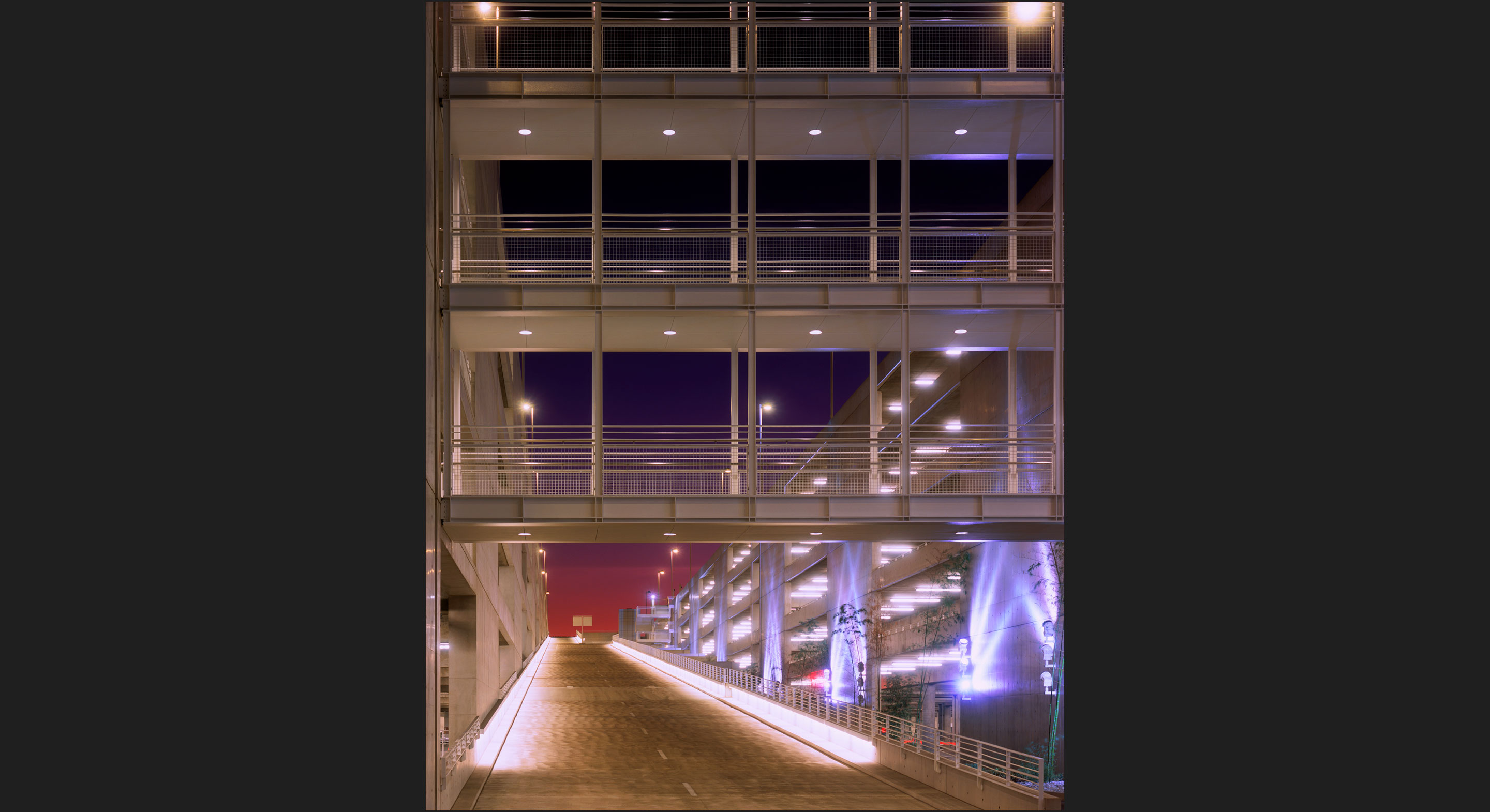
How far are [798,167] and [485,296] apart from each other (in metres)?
15.7

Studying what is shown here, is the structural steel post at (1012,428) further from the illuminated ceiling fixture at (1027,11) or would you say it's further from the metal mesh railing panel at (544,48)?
the metal mesh railing panel at (544,48)

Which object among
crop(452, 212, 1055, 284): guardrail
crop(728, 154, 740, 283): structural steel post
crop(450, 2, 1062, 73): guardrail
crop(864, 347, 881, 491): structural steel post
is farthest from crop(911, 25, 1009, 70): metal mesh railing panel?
crop(864, 347, 881, 491): structural steel post

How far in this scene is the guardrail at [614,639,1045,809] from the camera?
62.5 feet

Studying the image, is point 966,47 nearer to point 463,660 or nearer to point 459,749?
point 459,749

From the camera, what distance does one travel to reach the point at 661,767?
25.8 metres

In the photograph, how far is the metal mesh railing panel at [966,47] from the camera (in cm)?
2331

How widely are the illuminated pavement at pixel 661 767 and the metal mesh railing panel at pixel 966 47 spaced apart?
13.2 m

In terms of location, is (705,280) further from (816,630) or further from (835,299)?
(816,630)

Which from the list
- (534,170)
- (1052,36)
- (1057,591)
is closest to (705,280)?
(1052,36)

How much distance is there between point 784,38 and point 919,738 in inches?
526

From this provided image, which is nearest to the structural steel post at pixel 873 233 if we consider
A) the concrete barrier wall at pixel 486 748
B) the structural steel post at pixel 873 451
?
the structural steel post at pixel 873 451

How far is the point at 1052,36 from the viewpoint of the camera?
2327 centimetres

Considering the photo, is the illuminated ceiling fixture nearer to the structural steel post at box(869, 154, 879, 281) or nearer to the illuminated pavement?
the structural steel post at box(869, 154, 879, 281)

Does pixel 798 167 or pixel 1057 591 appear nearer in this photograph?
pixel 1057 591
